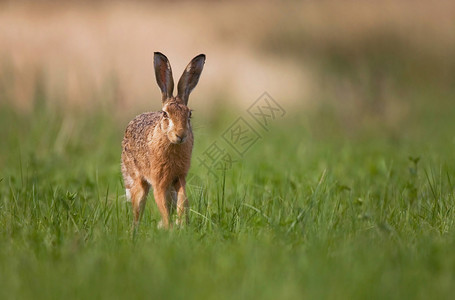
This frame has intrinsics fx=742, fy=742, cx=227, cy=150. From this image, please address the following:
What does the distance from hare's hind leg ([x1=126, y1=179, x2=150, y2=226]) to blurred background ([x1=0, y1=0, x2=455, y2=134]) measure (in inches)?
200

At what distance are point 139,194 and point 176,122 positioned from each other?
1044 millimetres

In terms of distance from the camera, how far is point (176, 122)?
19.3 ft

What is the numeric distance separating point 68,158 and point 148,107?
3.53 metres

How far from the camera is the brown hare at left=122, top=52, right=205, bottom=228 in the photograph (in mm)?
5934

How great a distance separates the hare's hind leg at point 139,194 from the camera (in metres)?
6.59

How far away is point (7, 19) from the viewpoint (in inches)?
590

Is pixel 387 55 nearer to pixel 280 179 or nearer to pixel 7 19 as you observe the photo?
pixel 7 19

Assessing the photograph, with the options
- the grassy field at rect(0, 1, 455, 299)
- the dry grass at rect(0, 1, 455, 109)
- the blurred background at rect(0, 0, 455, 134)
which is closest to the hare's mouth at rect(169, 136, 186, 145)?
the grassy field at rect(0, 1, 455, 299)

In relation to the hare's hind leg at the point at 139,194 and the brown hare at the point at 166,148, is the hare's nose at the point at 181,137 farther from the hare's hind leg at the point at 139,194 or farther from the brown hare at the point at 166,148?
the hare's hind leg at the point at 139,194

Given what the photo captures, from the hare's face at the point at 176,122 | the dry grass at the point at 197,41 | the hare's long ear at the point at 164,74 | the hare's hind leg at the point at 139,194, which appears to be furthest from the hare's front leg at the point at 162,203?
the dry grass at the point at 197,41

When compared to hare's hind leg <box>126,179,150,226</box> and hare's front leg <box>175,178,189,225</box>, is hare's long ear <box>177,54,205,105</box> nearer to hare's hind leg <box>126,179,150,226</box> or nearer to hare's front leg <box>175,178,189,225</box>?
hare's front leg <box>175,178,189,225</box>

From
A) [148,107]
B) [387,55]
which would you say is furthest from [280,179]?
[387,55]

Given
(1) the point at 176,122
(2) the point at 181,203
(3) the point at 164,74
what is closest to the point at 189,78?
(3) the point at 164,74

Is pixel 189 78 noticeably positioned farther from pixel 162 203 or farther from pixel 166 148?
pixel 162 203
